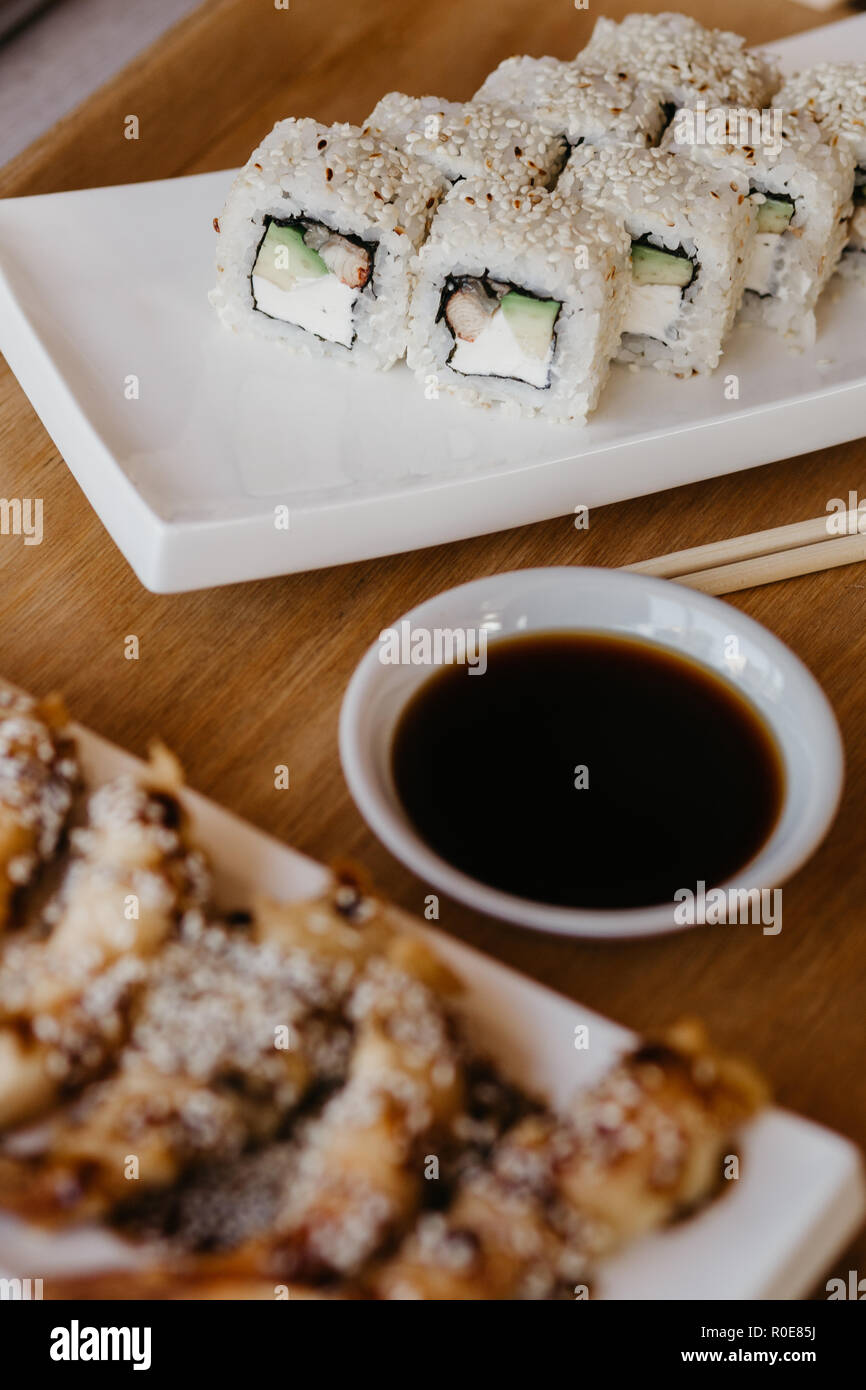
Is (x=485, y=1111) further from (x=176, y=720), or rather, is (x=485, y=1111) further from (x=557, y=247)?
(x=557, y=247)

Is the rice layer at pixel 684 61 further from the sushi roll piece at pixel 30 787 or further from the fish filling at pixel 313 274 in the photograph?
the sushi roll piece at pixel 30 787

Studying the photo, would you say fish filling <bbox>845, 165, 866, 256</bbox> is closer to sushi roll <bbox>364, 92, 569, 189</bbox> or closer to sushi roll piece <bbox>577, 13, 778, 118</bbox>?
sushi roll piece <bbox>577, 13, 778, 118</bbox>

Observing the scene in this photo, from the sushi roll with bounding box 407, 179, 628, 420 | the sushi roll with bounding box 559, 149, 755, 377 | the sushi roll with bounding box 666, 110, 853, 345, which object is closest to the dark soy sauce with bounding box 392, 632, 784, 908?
the sushi roll with bounding box 407, 179, 628, 420

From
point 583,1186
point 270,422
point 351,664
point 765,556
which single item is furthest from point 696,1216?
point 270,422

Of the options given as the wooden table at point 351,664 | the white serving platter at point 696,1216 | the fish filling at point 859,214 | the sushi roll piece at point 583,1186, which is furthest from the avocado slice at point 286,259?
the sushi roll piece at point 583,1186

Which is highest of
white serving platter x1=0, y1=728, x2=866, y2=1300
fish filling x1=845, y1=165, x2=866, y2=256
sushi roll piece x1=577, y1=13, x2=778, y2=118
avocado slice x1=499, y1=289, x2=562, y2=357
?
sushi roll piece x1=577, y1=13, x2=778, y2=118

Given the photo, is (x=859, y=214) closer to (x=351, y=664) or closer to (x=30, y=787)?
(x=351, y=664)
